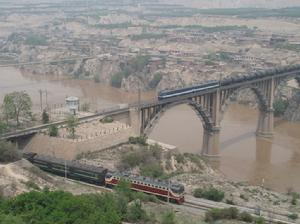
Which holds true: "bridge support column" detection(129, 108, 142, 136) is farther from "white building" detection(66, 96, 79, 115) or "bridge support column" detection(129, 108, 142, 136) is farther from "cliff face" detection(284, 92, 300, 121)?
"cliff face" detection(284, 92, 300, 121)

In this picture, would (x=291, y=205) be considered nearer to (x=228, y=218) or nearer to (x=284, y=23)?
(x=228, y=218)

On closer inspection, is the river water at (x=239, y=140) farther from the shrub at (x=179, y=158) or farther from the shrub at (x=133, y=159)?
the shrub at (x=133, y=159)

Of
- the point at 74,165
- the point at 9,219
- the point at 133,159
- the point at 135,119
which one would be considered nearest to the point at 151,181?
the point at 74,165

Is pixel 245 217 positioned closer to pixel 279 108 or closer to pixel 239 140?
pixel 239 140

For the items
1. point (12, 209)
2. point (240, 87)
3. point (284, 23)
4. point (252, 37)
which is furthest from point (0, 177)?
point (284, 23)

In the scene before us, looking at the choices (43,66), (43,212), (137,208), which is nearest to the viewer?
(43,212)

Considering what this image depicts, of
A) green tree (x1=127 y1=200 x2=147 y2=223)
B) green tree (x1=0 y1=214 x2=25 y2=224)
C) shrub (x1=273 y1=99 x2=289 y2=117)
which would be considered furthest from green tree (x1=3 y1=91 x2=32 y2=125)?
shrub (x1=273 y1=99 x2=289 y2=117)
